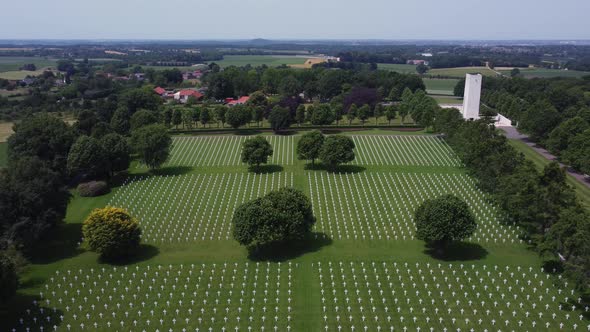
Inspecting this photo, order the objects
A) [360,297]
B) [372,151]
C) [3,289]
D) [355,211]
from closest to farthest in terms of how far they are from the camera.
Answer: [3,289] < [360,297] < [355,211] < [372,151]

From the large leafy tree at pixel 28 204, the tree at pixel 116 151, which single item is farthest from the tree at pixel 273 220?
the tree at pixel 116 151

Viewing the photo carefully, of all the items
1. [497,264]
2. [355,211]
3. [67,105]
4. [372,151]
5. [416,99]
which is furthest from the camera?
→ [67,105]

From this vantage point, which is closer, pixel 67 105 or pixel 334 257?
pixel 334 257

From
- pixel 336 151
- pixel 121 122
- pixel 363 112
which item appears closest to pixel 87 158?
pixel 121 122

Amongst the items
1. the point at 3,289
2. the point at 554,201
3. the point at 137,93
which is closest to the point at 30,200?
the point at 3,289

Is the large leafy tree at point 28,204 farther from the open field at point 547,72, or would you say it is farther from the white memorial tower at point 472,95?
the open field at point 547,72

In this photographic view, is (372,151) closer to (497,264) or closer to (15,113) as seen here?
(497,264)
